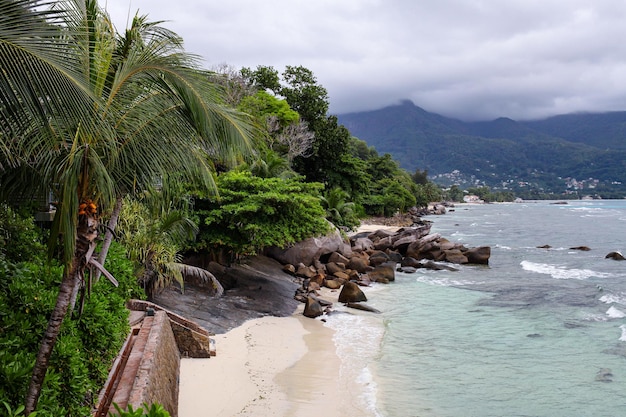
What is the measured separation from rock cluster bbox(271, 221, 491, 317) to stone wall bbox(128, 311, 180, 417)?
6.60 metres

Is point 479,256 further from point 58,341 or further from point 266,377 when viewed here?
point 58,341

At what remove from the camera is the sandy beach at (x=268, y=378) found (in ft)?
27.4

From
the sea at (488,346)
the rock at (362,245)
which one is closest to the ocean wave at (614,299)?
the sea at (488,346)

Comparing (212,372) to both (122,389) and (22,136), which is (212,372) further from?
(22,136)

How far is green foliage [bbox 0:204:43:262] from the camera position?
794 cm

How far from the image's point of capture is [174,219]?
11.5 m

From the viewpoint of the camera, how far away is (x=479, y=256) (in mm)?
28922

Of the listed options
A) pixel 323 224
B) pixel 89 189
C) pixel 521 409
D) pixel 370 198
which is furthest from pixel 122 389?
pixel 370 198

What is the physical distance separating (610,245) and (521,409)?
35597mm

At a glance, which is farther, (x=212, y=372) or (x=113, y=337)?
(x=212, y=372)

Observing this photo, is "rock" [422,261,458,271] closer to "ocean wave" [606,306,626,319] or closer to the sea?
the sea

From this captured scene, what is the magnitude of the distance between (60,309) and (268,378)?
5643 mm

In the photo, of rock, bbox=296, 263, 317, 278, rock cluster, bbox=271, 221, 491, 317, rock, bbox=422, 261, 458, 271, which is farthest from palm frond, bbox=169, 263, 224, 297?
rock, bbox=422, 261, 458, 271

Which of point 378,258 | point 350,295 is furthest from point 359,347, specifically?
point 378,258
